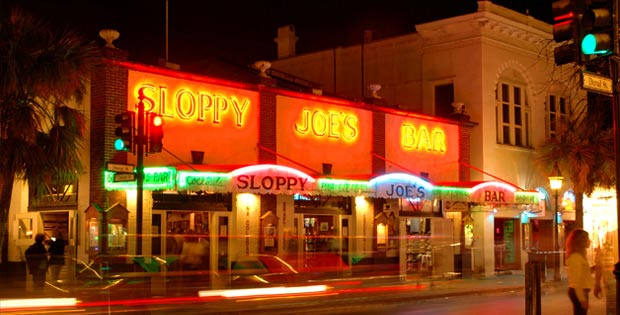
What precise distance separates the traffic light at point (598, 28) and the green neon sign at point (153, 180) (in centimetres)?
1374

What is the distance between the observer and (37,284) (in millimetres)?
18781

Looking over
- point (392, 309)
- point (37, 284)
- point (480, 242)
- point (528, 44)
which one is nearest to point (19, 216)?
point (37, 284)

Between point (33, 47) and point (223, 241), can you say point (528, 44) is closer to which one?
point (223, 241)

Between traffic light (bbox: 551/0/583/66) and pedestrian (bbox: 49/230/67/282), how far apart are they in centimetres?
1413

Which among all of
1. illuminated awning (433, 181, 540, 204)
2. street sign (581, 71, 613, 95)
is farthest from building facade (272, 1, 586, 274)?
street sign (581, 71, 613, 95)

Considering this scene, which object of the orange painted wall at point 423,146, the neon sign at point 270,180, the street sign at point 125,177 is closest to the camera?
the street sign at point 125,177

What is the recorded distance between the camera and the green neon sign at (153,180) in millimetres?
21172

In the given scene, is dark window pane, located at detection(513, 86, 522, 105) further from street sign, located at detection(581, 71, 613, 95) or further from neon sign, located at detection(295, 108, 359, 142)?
street sign, located at detection(581, 71, 613, 95)

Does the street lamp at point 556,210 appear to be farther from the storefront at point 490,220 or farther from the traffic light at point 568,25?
the traffic light at point 568,25

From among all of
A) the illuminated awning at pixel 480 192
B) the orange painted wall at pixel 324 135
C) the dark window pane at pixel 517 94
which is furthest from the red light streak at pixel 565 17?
the dark window pane at pixel 517 94

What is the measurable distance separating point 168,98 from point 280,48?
18.1 meters

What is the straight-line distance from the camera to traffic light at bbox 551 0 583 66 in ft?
30.9

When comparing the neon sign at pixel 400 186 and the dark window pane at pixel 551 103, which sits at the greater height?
the dark window pane at pixel 551 103

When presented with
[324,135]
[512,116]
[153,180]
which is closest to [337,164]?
[324,135]
